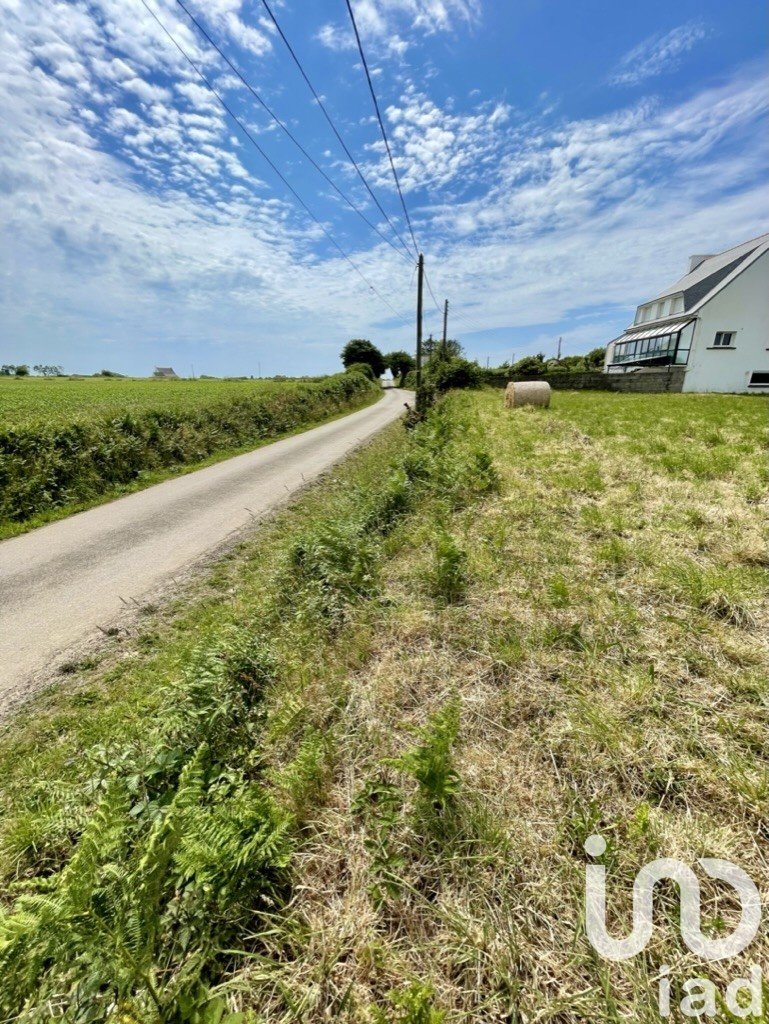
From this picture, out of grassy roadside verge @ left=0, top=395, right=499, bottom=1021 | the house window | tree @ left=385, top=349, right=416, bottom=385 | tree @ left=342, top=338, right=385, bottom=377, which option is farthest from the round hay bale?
tree @ left=385, top=349, right=416, bottom=385

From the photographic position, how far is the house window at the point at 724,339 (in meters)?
28.3

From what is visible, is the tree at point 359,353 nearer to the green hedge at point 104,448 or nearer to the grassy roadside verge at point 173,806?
the green hedge at point 104,448

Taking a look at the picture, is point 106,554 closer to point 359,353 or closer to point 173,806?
point 173,806

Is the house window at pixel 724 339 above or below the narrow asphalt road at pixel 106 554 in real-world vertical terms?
above

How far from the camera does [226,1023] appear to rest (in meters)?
1.37

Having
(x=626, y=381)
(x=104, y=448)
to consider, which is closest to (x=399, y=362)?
(x=626, y=381)

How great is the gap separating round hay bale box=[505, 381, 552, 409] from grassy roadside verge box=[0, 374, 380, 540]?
38.6 feet

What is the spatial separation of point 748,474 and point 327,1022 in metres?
7.80

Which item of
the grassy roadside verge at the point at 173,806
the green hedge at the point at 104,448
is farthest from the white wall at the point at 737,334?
the grassy roadside verge at the point at 173,806

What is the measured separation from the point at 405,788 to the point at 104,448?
11677 millimetres

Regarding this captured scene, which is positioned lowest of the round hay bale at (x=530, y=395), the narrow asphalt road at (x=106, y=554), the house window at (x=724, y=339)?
the narrow asphalt road at (x=106, y=554)

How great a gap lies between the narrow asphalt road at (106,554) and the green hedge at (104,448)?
0.96 meters

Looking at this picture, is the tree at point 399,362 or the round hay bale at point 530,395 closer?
the round hay bale at point 530,395

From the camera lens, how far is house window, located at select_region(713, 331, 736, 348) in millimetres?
28297
